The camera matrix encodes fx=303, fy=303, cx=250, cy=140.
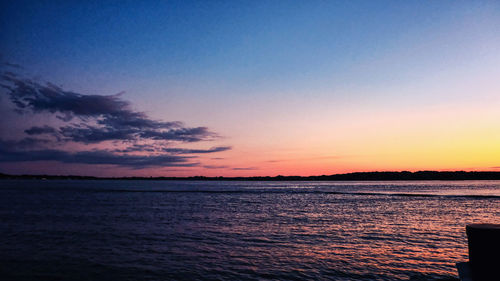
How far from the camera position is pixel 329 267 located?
552 inches

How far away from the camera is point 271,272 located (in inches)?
519

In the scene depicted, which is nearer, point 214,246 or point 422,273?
point 422,273

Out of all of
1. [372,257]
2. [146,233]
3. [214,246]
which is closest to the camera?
[372,257]

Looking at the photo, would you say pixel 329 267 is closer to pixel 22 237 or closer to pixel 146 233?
pixel 146 233

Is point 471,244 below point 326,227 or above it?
above

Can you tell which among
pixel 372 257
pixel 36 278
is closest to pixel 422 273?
pixel 372 257

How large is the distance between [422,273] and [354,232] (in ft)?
36.2

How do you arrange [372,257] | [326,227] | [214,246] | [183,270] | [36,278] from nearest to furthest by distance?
1. [36,278]
2. [183,270]
3. [372,257]
4. [214,246]
5. [326,227]

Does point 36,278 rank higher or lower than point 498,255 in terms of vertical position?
lower

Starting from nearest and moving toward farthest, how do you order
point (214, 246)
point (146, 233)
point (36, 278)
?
point (36, 278)
point (214, 246)
point (146, 233)

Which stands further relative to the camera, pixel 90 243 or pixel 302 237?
pixel 302 237

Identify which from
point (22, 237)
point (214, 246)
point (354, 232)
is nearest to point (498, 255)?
point (214, 246)

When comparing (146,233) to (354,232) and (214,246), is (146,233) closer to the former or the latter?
(214,246)

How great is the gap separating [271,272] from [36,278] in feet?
32.1
